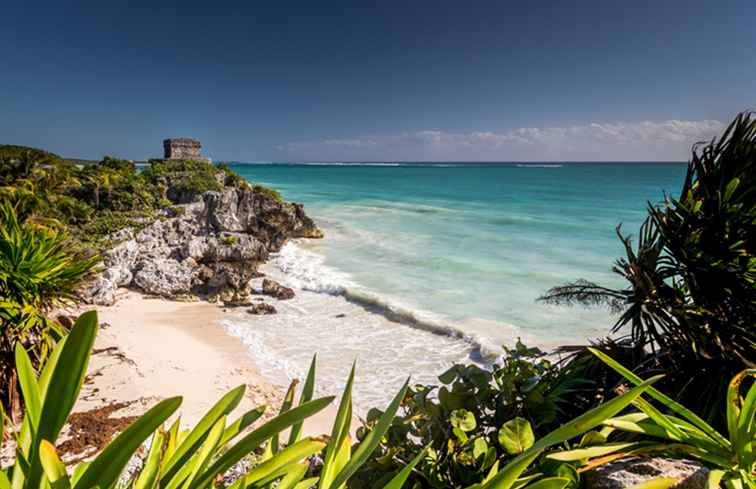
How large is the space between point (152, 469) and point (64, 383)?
0.55m

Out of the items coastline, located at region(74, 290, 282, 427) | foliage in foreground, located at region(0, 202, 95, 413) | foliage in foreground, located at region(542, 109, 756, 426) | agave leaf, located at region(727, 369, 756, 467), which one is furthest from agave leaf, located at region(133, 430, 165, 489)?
coastline, located at region(74, 290, 282, 427)

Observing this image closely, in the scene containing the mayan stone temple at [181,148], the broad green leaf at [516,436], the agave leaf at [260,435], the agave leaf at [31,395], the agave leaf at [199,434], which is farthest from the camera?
the mayan stone temple at [181,148]

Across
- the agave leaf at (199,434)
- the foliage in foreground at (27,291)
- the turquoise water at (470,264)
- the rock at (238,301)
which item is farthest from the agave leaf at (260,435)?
the rock at (238,301)

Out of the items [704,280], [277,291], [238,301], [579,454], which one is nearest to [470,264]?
[277,291]

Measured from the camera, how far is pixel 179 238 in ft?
48.7

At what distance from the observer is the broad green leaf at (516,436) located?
1390mm

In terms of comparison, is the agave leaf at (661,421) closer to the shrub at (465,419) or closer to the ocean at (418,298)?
the shrub at (465,419)

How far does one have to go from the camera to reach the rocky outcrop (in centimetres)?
1145

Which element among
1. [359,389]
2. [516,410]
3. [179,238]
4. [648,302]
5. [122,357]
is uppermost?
[648,302]

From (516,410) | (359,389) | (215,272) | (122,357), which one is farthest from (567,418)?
(215,272)

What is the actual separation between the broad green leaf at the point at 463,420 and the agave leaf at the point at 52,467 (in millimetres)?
1256

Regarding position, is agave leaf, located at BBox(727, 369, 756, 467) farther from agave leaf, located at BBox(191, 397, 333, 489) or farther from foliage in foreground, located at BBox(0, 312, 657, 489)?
agave leaf, located at BBox(191, 397, 333, 489)

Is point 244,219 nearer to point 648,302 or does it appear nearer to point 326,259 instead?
point 326,259

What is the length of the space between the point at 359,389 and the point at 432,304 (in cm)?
531
